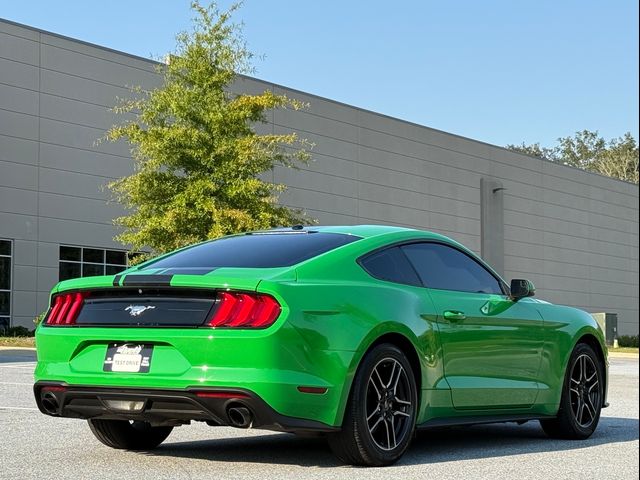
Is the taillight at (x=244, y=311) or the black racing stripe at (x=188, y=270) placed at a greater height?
the black racing stripe at (x=188, y=270)

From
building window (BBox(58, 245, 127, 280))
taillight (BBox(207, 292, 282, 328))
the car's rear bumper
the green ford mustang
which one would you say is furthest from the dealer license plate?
building window (BBox(58, 245, 127, 280))

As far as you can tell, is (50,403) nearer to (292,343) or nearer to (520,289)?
(292,343)

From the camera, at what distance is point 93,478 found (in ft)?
20.5

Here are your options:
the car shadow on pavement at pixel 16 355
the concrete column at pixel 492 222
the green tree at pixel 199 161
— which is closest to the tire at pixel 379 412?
the car shadow on pavement at pixel 16 355

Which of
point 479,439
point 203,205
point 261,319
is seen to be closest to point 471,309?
point 479,439

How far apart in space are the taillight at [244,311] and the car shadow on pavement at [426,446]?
3.46 feet

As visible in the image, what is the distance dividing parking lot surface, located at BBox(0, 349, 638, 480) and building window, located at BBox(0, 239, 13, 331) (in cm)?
2976

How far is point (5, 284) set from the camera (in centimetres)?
3875

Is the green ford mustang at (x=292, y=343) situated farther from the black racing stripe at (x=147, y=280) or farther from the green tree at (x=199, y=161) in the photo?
the green tree at (x=199, y=161)

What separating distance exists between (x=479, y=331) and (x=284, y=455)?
5.18 feet

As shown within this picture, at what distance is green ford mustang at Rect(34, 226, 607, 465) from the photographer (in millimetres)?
6406

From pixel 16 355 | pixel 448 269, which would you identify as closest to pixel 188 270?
pixel 448 269

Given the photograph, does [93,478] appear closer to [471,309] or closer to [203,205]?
[471,309]

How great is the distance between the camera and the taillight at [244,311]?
6.44 metres
